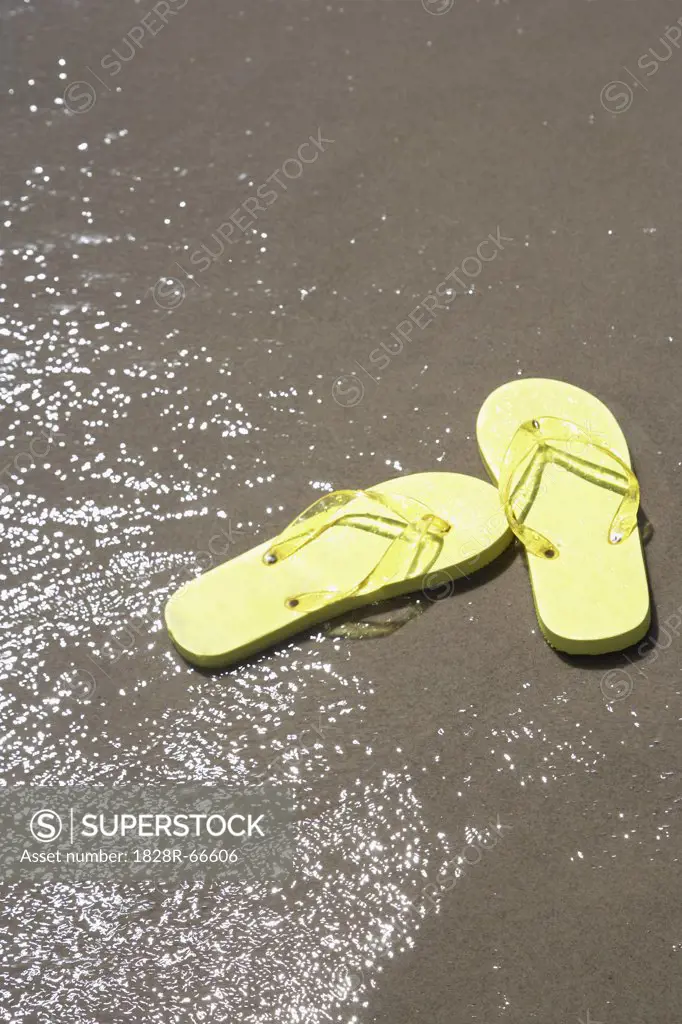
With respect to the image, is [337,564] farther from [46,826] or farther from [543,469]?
[46,826]

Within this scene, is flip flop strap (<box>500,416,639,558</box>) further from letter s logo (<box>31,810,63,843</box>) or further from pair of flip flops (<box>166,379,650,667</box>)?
letter s logo (<box>31,810,63,843</box>)

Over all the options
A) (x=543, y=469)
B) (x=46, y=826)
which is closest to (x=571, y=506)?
(x=543, y=469)

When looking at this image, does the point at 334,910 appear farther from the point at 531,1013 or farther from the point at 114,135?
the point at 114,135

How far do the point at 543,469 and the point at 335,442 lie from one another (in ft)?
0.86

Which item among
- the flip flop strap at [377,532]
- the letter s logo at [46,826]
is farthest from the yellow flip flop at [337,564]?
the letter s logo at [46,826]

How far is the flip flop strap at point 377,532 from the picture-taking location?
1155mm

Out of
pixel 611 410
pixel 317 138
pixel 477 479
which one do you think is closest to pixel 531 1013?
pixel 477 479

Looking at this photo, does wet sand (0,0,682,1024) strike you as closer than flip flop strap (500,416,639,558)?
Yes

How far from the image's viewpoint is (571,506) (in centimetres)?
121

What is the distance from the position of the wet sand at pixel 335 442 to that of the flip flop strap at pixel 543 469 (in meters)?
0.06

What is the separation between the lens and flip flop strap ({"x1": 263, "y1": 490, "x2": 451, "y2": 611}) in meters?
1.16

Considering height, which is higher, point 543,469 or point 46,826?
point 543,469

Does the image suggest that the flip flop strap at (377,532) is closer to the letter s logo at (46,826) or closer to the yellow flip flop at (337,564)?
the yellow flip flop at (337,564)

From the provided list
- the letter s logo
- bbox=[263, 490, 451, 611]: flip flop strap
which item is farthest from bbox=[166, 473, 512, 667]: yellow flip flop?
the letter s logo
